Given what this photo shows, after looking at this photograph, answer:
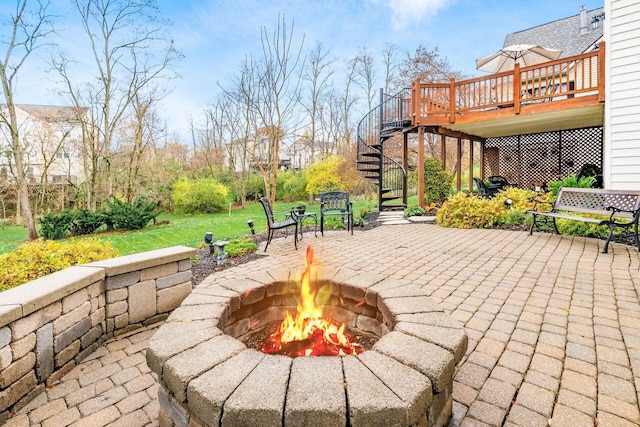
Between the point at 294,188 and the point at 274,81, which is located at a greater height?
the point at 274,81

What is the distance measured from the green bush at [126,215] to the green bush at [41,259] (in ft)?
28.8

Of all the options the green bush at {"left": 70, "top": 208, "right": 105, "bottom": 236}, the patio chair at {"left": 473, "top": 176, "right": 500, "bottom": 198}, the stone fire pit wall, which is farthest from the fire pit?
the green bush at {"left": 70, "top": 208, "right": 105, "bottom": 236}

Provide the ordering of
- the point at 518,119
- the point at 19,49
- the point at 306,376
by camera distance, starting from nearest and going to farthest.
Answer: the point at 306,376
the point at 518,119
the point at 19,49

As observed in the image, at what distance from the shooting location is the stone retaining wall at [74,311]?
1554 mm

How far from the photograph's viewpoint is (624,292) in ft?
9.20

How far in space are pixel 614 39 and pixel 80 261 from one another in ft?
28.0

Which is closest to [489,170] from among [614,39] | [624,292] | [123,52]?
[614,39]

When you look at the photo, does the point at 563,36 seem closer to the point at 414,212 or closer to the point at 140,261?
the point at 414,212

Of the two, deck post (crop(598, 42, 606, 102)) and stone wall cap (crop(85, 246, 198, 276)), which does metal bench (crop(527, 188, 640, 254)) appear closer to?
deck post (crop(598, 42, 606, 102))

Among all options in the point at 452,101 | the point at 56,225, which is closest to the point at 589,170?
the point at 452,101

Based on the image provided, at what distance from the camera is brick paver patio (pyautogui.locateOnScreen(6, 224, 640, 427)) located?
147 cm

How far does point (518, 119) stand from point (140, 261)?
839 centimetres

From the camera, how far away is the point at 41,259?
8.51 feet

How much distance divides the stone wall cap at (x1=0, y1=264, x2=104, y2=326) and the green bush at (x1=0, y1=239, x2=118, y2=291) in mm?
540
